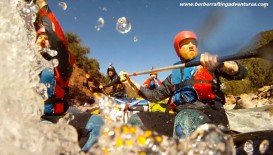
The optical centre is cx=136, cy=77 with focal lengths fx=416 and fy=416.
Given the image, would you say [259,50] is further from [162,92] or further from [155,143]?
[162,92]

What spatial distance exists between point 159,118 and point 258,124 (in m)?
5.06

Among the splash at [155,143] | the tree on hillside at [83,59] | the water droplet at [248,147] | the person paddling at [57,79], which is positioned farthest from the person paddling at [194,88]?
the tree on hillside at [83,59]

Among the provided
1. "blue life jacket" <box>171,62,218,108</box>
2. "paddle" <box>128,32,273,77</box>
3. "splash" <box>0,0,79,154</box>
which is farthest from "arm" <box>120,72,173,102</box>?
"splash" <box>0,0,79,154</box>

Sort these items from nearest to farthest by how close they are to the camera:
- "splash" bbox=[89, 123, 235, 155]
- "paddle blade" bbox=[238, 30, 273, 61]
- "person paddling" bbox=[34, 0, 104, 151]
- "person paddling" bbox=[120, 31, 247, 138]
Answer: "splash" bbox=[89, 123, 235, 155]
"paddle blade" bbox=[238, 30, 273, 61]
"person paddling" bbox=[120, 31, 247, 138]
"person paddling" bbox=[34, 0, 104, 151]

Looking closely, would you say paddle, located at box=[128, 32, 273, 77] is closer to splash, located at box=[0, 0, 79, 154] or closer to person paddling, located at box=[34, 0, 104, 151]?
person paddling, located at box=[34, 0, 104, 151]

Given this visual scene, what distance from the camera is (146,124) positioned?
3.69 meters

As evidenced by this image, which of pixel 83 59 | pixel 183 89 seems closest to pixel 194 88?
pixel 183 89

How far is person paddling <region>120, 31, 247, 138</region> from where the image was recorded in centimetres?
320

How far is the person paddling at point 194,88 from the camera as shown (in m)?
3.20

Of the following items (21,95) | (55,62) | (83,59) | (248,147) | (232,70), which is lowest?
(248,147)

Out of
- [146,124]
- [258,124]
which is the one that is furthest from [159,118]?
[258,124]

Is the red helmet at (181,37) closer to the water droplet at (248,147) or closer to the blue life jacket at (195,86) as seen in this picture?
the blue life jacket at (195,86)

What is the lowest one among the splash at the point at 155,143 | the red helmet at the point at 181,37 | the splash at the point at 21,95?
the splash at the point at 155,143

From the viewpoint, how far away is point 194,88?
11.6ft
